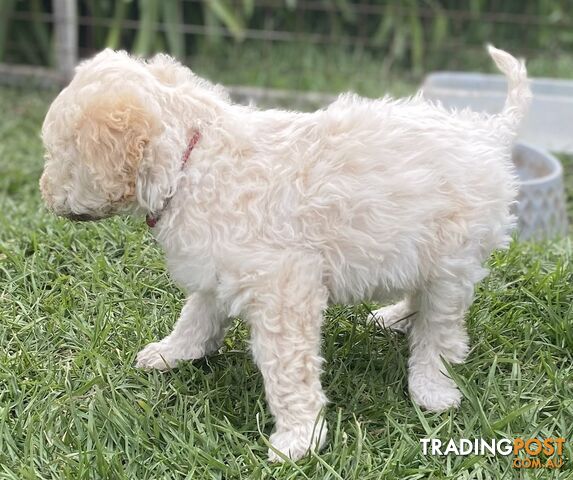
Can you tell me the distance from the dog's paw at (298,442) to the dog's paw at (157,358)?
1.94 feet

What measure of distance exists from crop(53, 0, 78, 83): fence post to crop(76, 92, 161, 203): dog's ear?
445 centimetres

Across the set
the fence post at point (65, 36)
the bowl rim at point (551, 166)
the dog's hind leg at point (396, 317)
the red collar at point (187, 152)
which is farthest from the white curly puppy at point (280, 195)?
the fence post at point (65, 36)

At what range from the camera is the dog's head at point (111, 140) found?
86.7 inches

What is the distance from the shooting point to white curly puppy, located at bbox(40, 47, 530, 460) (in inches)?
89.3

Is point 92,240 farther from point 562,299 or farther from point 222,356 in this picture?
point 562,299

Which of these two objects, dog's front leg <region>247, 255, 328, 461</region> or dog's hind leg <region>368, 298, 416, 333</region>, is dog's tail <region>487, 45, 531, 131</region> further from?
dog's front leg <region>247, 255, 328, 461</region>

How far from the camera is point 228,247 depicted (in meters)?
2.27

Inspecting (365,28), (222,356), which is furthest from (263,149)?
(365,28)

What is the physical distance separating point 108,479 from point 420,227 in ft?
3.84

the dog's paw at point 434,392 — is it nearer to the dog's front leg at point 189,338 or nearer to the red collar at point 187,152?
the dog's front leg at point 189,338

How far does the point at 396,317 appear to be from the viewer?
305cm

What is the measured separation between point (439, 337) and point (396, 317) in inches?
17.3

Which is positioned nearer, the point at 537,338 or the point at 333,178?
the point at 333,178

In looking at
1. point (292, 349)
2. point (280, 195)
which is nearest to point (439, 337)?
point (292, 349)
